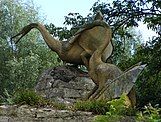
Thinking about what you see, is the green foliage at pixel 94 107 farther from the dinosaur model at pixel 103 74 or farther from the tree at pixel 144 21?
the tree at pixel 144 21

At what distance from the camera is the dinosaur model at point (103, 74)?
7.86m

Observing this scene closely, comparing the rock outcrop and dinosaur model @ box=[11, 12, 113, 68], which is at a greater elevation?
dinosaur model @ box=[11, 12, 113, 68]

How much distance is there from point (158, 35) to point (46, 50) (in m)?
11.3

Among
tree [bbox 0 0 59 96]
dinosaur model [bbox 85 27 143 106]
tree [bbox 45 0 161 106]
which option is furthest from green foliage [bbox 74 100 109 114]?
tree [bbox 0 0 59 96]

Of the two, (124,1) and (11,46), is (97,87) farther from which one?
(11,46)

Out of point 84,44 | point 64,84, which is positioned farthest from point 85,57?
point 64,84

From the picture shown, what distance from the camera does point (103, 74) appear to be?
8.28m

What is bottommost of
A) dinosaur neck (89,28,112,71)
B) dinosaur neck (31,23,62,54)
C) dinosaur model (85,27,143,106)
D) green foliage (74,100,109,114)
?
green foliage (74,100,109,114)

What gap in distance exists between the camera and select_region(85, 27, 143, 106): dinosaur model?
7.86m

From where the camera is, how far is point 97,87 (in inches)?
332

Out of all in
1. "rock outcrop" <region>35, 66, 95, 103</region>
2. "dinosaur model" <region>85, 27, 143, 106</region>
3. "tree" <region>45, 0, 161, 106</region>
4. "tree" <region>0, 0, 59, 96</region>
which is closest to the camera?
"dinosaur model" <region>85, 27, 143, 106</region>

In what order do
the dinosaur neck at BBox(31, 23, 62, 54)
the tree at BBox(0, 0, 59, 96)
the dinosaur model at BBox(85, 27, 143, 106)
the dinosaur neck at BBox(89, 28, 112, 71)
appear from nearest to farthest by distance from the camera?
1. the dinosaur model at BBox(85, 27, 143, 106)
2. the dinosaur neck at BBox(89, 28, 112, 71)
3. the dinosaur neck at BBox(31, 23, 62, 54)
4. the tree at BBox(0, 0, 59, 96)

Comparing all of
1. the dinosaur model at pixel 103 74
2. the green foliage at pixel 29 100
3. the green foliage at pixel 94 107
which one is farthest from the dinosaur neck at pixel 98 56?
the green foliage at pixel 29 100

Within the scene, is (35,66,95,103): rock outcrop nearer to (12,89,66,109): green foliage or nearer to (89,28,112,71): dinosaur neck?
(89,28,112,71): dinosaur neck
